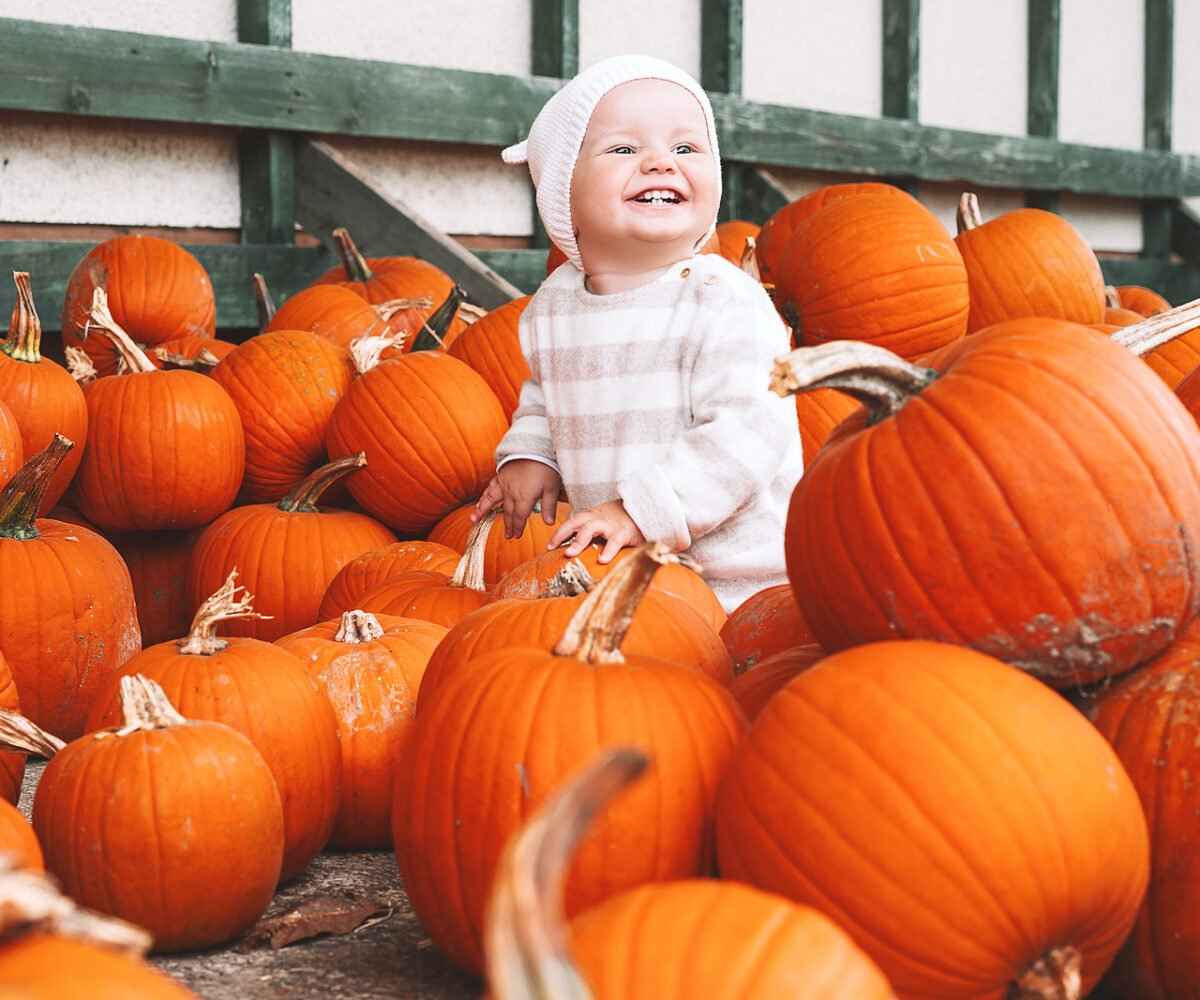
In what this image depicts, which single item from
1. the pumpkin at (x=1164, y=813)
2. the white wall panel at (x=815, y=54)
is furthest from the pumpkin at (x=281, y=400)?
the white wall panel at (x=815, y=54)

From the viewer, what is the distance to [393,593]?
2.50 m

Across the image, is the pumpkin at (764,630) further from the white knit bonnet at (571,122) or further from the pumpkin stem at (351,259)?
the pumpkin stem at (351,259)

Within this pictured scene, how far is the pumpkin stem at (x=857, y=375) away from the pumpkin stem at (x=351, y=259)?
116 inches

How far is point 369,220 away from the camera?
4.68 metres

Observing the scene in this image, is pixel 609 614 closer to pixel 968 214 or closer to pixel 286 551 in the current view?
pixel 286 551

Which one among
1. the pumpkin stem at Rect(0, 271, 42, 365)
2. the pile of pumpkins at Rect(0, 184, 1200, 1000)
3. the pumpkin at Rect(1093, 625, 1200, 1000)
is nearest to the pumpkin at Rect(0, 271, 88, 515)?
the pumpkin stem at Rect(0, 271, 42, 365)

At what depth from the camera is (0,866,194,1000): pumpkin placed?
0.82m

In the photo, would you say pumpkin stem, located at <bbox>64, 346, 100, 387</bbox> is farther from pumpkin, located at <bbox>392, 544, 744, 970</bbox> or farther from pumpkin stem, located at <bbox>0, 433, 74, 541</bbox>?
pumpkin, located at <bbox>392, 544, 744, 970</bbox>

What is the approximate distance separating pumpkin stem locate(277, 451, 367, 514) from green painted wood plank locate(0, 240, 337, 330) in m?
1.37

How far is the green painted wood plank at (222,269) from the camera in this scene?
420 centimetres

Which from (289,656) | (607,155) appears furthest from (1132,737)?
(607,155)

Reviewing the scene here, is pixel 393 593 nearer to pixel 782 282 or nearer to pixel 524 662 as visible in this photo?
pixel 524 662

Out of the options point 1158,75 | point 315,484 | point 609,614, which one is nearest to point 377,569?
point 315,484

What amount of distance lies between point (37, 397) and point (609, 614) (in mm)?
1872
